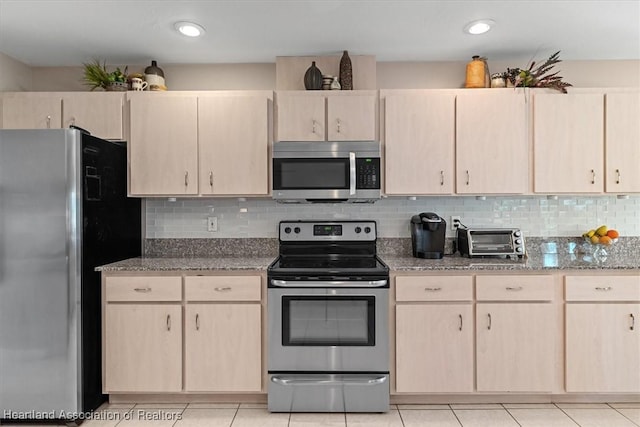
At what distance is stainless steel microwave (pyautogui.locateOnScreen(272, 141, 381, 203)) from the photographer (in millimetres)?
2730

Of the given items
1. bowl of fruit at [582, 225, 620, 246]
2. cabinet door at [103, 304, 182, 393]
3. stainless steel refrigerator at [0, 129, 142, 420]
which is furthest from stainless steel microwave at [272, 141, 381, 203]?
bowl of fruit at [582, 225, 620, 246]

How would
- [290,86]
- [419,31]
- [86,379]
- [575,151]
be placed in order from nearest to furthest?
[86,379] → [419,31] → [575,151] → [290,86]

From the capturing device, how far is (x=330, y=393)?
2432 mm

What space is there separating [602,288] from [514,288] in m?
0.53

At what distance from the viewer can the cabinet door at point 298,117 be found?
2801 millimetres

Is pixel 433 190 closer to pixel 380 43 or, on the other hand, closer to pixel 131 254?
pixel 380 43

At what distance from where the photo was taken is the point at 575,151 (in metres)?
2.76

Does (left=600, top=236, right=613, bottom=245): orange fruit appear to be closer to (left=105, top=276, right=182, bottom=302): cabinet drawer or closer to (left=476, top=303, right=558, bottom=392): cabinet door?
(left=476, top=303, right=558, bottom=392): cabinet door

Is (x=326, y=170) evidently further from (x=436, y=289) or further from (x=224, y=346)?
(x=224, y=346)

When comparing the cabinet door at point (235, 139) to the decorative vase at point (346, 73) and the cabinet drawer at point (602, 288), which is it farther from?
the cabinet drawer at point (602, 288)

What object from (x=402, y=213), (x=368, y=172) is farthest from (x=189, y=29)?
(x=402, y=213)

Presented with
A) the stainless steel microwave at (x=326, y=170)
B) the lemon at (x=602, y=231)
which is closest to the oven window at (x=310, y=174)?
the stainless steel microwave at (x=326, y=170)

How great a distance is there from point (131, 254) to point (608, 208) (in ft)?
11.7

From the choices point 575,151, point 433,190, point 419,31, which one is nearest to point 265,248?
point 433,190
